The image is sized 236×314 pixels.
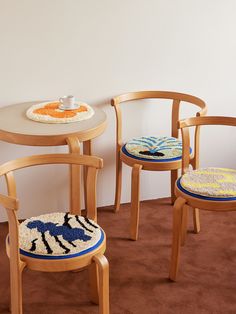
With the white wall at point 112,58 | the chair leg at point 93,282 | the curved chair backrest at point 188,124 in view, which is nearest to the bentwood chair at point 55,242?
the chair leg at point 93,282

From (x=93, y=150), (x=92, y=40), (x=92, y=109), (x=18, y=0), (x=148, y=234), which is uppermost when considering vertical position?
(x=18, y=0)

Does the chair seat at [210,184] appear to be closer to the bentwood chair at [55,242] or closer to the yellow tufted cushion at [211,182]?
the yellow tufted cushion at [211,182]

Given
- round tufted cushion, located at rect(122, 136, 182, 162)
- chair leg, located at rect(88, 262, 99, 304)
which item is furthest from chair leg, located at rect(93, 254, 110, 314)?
round tufted cushion, located at rect(122, 136, 182, 162)

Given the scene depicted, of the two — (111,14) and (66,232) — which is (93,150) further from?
(66,232)

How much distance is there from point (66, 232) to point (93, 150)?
3.81 ft

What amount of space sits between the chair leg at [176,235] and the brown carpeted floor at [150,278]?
2.5 inches

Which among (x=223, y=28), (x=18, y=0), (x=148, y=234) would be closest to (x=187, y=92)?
(x=223, y=28)

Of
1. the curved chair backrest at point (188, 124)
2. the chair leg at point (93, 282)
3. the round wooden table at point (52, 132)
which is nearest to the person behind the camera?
the chair leg at point (93, 282)

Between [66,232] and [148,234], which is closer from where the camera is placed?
[66,232]

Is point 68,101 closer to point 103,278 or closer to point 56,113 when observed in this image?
point 56,113

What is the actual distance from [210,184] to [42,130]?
0.84m

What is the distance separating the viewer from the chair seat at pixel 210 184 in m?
2.42

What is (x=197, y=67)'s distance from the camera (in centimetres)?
330

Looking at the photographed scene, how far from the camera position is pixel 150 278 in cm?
259
